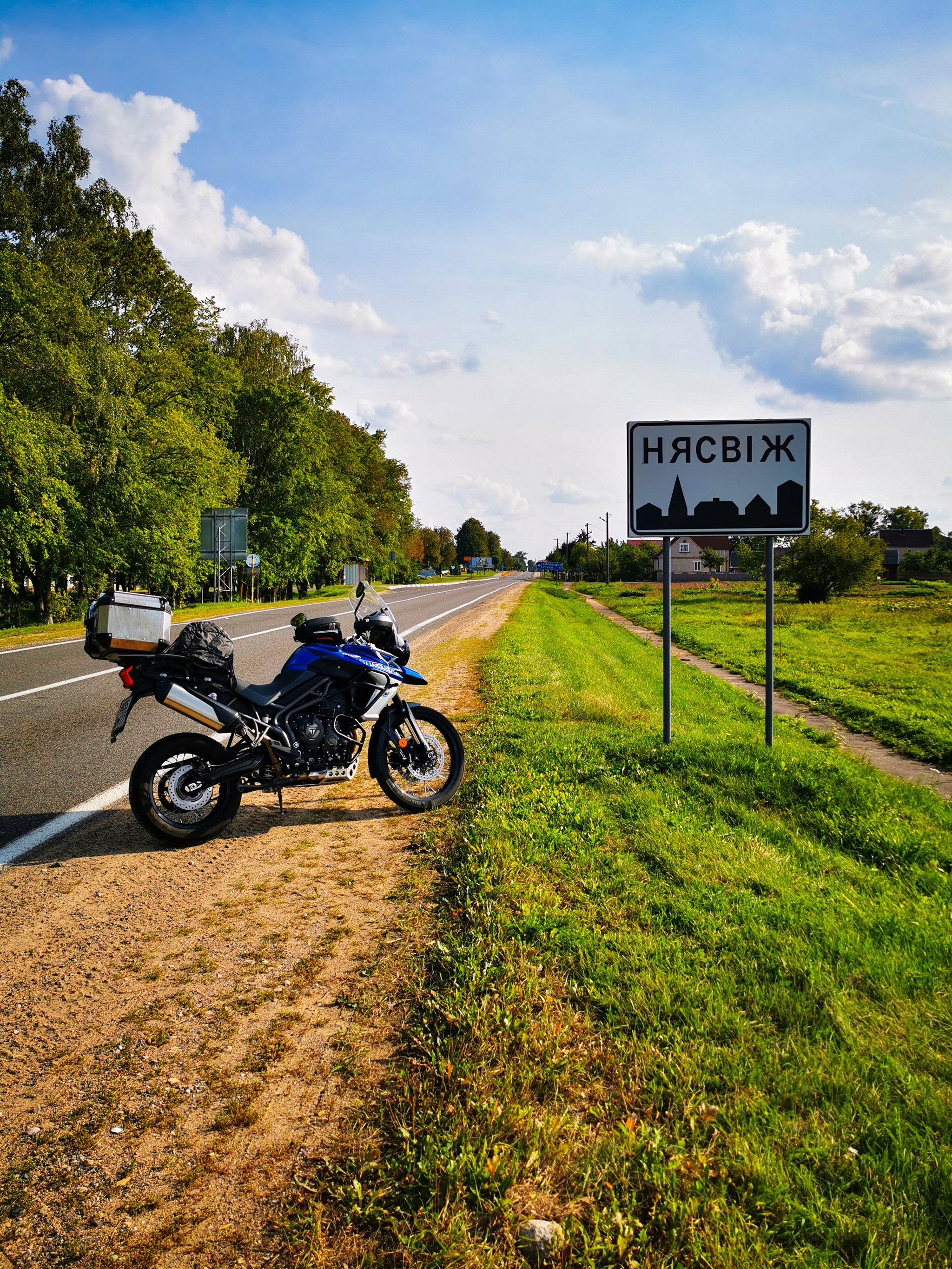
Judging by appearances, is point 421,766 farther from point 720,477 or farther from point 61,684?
point 61,684

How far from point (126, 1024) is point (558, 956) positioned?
1.74m

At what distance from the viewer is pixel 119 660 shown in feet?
14.9

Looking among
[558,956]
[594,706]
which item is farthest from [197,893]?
[594,706]

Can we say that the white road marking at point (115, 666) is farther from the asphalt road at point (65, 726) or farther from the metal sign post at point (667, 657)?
the metal sign post at point (667, 657)

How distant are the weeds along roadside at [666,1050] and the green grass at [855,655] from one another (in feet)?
15.5

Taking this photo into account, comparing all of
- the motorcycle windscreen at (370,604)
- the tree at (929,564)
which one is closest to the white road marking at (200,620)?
the motorcycle windscreen at (370,604)

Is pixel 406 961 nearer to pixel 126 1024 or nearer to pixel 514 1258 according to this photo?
pixel 126 1024

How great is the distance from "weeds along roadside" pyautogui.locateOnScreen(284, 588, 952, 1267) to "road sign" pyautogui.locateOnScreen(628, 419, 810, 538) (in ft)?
8.65

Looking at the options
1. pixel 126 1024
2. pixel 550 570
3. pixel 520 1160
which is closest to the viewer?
pixel 520 1160

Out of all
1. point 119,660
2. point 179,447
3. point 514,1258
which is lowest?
point 514,1258

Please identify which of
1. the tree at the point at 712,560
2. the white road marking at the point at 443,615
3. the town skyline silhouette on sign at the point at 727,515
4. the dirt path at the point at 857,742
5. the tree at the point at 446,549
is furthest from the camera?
the tree at the point at 446,549

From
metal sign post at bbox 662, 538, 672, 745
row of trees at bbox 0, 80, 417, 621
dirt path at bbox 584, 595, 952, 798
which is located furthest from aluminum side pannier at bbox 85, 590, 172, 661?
row of trees at bbox 0, 80, 417, 621

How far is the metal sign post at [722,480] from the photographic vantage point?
652cm

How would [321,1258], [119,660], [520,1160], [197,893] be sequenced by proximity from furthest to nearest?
1. [119,660]
2. [197,893]
3. [520,1160]
4. [321,1258]
